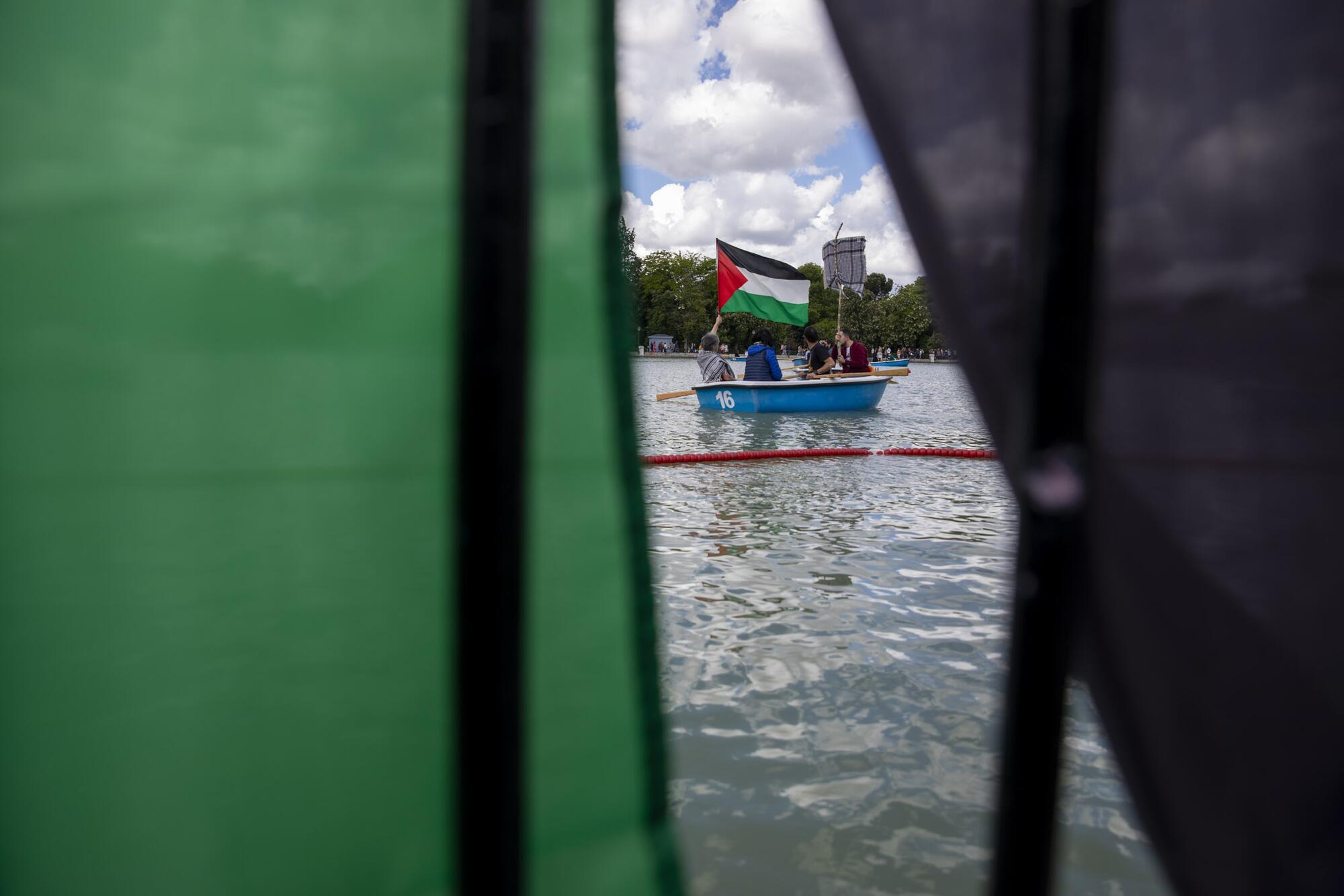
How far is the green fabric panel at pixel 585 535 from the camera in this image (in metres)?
0.98

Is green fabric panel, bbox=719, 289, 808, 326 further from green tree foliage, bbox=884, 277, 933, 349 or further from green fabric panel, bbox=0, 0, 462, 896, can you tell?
green tree foliage, bbox=884, 277, 933, 349

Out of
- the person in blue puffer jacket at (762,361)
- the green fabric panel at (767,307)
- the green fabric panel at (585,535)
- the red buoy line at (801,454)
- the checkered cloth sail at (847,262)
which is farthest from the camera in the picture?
the checkered cloth sail at (847,262)

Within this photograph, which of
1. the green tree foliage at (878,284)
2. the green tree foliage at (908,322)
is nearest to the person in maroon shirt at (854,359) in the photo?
the green tree foliage at (908,322)

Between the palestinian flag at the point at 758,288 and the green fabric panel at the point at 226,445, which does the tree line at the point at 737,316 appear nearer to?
the palestinian flag at the point at 758,288

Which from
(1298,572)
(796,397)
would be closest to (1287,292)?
(1298,572)

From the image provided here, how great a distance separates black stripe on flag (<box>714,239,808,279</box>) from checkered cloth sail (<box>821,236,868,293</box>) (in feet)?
16.7

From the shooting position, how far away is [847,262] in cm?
2153

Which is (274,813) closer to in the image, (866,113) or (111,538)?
(111,538)

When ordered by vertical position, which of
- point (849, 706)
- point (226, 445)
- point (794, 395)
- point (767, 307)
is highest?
point (767, 307)

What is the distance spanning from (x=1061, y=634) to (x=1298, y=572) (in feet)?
0.99

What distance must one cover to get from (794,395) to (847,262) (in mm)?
9016

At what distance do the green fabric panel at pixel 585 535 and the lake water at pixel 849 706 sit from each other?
0.42m

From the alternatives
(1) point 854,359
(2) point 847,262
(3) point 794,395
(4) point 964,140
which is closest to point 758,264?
(1) point 854,359

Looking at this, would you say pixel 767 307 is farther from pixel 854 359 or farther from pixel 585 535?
pixel 585 535
